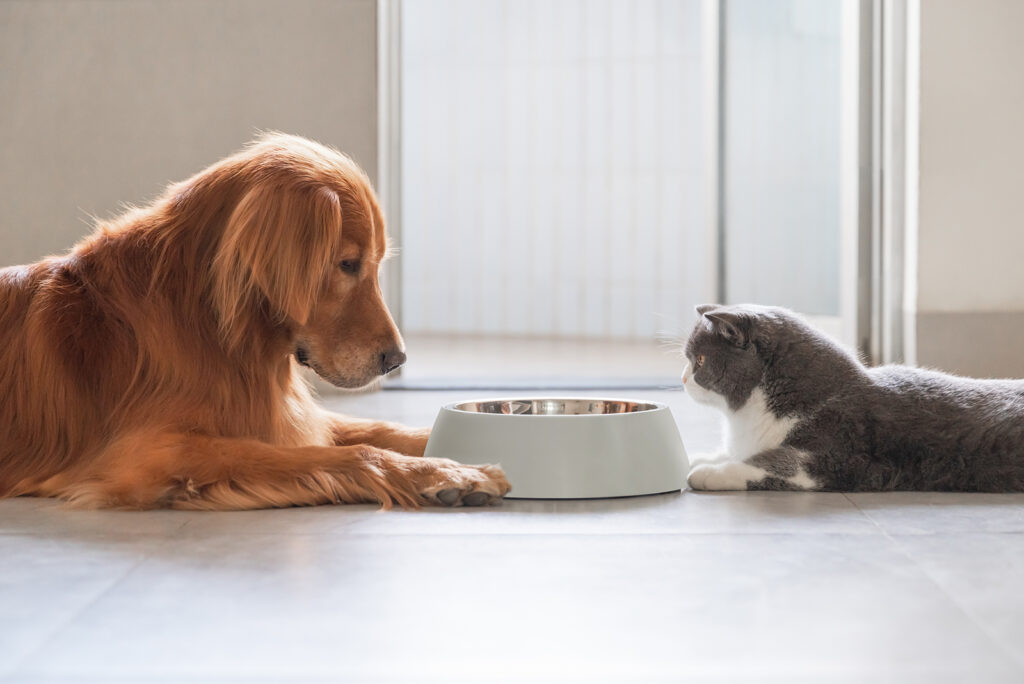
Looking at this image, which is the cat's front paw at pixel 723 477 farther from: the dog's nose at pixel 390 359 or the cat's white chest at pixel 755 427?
the dog's nose at pixel 390 359

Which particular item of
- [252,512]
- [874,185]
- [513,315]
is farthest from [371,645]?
[513,315]

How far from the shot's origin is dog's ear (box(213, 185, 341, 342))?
1.82 meters

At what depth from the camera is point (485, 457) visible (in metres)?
1.80

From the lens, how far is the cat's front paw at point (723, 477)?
6.15 feet

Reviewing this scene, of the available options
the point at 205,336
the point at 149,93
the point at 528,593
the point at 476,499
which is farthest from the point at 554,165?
the point at 528,593

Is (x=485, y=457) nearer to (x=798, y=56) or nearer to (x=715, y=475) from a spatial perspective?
(x=715, y=475)

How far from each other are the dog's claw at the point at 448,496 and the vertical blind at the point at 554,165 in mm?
4268

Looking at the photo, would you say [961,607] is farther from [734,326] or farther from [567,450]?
[734,326]

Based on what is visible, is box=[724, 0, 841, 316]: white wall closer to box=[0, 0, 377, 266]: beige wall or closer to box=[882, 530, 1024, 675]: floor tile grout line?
box=[0, 0, 377, 266]: beige wall

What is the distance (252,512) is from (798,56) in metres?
3.65

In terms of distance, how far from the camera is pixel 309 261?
5.99 ft

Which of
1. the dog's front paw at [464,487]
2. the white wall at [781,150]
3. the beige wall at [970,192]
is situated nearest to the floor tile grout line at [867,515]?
the dog's front paw at [464,487]

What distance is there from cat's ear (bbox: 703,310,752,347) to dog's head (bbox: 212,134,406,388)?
58cm

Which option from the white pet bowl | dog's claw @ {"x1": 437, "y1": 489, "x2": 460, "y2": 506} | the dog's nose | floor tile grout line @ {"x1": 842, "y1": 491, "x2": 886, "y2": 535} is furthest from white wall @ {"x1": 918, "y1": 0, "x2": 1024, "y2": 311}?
dog's claw @ {"x1": 437, "y1": 489, "x2": 460, "y2": 506}
